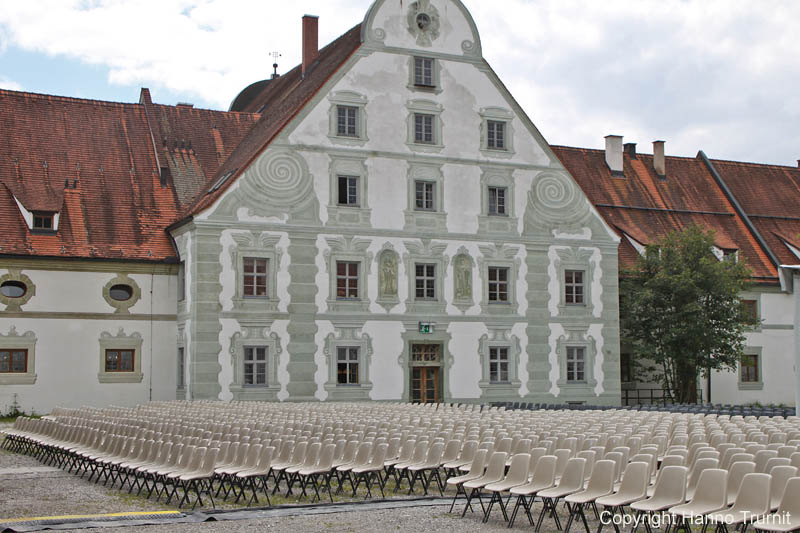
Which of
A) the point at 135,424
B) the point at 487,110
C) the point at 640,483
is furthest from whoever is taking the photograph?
the point at 487,110

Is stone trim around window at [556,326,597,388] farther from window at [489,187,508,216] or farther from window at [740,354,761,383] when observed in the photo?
window at [740,354,761,383]

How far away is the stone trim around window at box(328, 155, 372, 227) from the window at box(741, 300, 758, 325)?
589 inches

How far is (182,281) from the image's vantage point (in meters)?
34.8

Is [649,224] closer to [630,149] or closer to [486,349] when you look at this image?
[630,149]

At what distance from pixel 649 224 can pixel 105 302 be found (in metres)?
21.7

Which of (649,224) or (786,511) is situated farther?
(649,224)

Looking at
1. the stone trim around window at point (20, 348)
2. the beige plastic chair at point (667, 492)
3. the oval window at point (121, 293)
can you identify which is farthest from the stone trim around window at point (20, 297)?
the beige plastic chair at point (667, 492)

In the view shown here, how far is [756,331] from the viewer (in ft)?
140

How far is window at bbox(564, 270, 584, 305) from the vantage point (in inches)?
1490

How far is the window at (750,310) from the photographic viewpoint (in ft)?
129

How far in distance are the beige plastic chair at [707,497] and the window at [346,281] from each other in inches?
971

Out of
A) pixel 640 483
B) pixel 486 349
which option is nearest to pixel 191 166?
pixel 486 349

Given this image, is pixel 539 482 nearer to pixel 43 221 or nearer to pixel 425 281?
pixel 425 281

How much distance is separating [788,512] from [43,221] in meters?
29.0
